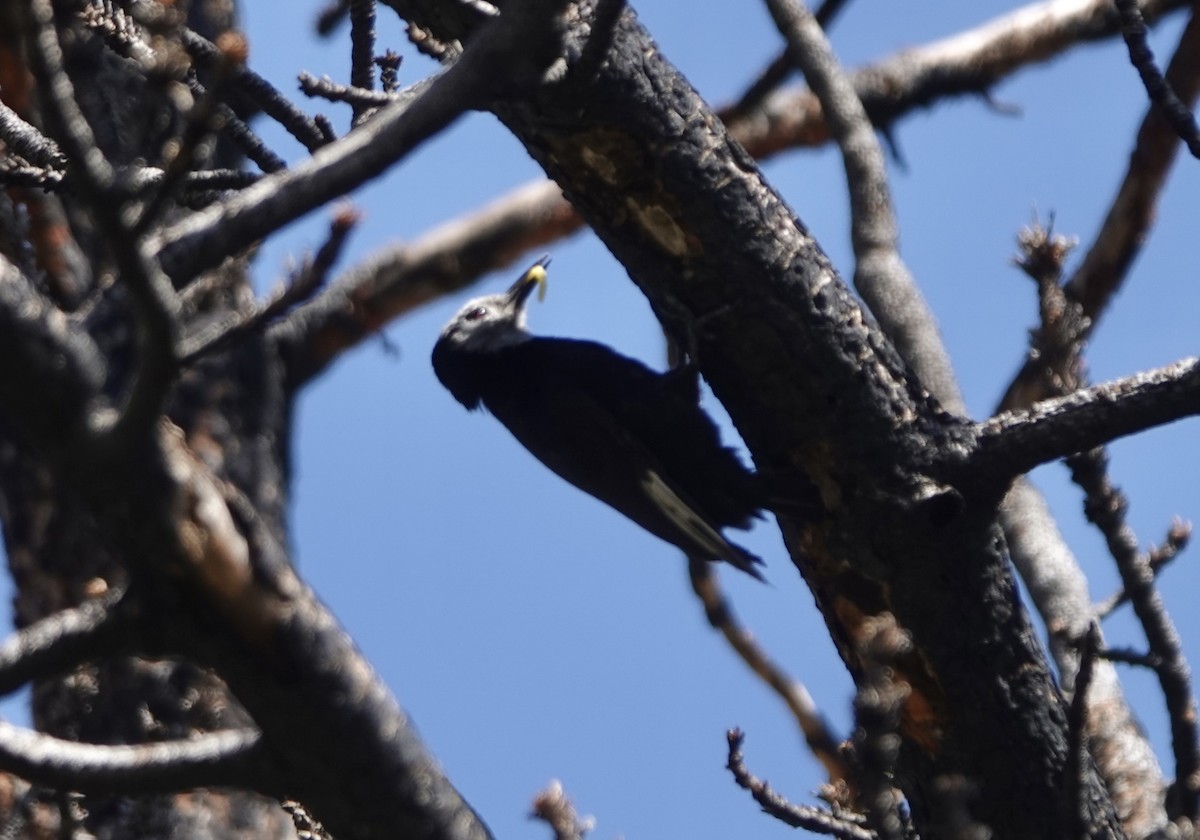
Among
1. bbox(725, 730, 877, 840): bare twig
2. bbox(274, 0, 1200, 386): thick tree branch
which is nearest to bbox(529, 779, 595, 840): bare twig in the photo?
bbox(725, 730, 877, 840): bare twig

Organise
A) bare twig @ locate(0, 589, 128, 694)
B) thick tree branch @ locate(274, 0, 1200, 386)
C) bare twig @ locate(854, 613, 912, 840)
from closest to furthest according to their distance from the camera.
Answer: bare twig @ locate(0, 589, 128, 694) → bare twig @ locate(854, 613, 912, 840) → thick tree branch @ locate(274, 0, 1200, 386)

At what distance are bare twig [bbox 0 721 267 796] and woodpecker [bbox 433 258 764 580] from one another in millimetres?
1942

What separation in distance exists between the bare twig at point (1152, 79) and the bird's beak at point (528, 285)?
3.03 m

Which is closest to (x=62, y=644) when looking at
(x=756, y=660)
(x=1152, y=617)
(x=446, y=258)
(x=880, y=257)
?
(x=1152, y=617)

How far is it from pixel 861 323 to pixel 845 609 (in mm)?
626

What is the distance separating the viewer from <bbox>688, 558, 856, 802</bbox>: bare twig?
4.40 metres

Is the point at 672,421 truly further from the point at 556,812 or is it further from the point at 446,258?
the point at 446,258

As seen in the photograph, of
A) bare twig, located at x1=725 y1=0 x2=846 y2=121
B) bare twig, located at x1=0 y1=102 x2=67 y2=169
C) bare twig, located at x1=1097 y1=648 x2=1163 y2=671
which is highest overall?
bare twig, located at x1=725 y1=0 x2=846 y2=121

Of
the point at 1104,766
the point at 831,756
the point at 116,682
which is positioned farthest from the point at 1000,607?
the point at 116,682

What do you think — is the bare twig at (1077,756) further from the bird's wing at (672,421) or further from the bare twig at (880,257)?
the bird's wing at (672,421)

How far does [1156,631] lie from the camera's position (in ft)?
9.80

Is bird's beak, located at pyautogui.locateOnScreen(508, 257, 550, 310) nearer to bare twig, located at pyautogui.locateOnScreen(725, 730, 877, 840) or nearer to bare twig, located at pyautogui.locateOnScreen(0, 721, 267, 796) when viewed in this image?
bare twig, located at pyautogui.locateOnScreen(725, 730, 877, 840)

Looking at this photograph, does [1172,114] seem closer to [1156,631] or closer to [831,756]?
[1156,631]

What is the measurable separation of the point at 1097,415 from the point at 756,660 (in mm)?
2136
